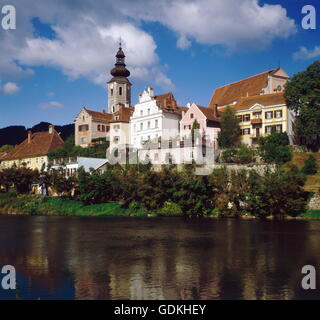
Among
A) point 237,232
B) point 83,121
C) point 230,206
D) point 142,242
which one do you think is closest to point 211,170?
point 230,206

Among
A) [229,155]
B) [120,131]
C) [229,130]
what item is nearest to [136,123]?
[120,131]

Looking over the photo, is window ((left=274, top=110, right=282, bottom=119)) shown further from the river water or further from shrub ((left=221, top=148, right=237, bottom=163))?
the river water

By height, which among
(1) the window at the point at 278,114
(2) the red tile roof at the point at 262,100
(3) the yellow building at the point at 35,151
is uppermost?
(2) the red tile roof at the point at 262,100

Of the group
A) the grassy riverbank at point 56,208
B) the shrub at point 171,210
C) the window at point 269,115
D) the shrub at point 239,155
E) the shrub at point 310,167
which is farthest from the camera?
the window at point 269,115

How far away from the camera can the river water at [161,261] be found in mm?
17859

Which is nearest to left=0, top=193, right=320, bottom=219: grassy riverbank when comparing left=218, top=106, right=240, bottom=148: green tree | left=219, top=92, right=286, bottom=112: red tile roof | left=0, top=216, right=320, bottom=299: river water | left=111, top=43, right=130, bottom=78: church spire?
left=218, top=106, right=240, bottom=148: green tree

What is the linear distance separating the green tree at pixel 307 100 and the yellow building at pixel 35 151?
142 ft

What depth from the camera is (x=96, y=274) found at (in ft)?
68.4

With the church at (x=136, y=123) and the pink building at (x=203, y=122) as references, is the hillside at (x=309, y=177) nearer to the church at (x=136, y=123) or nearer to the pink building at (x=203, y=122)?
the pink building at (x=203, y=122)

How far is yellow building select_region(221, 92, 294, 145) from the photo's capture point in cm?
5981

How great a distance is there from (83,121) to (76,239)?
48.7m

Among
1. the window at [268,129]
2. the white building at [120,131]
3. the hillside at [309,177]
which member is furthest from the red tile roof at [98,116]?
the hillside at [309,177]

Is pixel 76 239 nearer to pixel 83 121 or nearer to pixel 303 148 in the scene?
pixel 303 148

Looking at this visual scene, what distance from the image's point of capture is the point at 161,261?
79.0 feet
